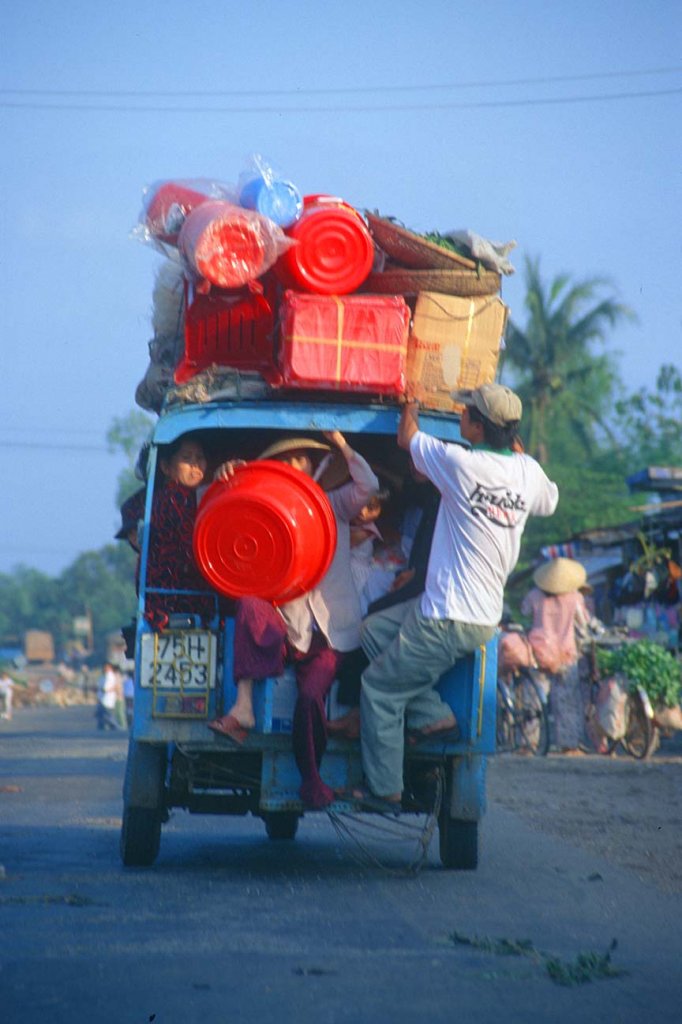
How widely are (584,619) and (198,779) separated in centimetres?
963

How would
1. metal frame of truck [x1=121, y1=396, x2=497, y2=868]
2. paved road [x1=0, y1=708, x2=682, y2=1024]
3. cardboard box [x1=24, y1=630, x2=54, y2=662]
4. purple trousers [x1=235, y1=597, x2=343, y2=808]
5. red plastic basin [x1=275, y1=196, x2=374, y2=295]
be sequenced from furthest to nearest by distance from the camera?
cardboard box [x1=24, y1=630, x2=54, y2=662]
red plastic basin [x1=275, y1=196, x2=374, y2=295]
metal frame of truck [x1=121, y1=396, x2=497, y2=868]
purple trousers [x1=235, y1=597, x2=343, y2=808]
paved road [x1=0, y1=708, x2=682, y2=1024]

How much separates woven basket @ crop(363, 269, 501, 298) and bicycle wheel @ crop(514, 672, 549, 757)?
8.44 m

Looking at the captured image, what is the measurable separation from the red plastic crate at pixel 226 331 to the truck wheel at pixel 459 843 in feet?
8.94

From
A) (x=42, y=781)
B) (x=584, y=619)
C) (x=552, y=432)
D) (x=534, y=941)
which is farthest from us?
(x=552, y=432)

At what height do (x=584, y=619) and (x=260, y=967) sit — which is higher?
(x=584, y=619)

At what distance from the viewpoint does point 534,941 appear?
580 centimetres

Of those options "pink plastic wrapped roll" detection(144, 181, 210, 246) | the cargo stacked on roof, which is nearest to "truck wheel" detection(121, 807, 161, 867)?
the cargo stacked on roof

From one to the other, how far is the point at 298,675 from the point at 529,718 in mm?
8988

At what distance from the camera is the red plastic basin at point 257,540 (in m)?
7.51

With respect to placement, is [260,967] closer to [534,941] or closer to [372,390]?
[534,941]

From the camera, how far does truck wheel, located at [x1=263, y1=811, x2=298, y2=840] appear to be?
9.48m

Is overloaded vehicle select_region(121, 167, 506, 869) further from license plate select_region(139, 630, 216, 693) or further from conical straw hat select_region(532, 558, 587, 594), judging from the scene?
conical straw hat select_region(532, 558, 587, 594)

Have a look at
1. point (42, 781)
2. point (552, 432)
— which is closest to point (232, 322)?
point (42, 781)

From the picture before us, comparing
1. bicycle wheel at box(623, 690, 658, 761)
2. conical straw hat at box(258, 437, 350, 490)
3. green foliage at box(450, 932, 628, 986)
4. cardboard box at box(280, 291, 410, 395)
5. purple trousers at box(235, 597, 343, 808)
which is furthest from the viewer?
bicycle wheel at box(623, 690, 658, 761)
